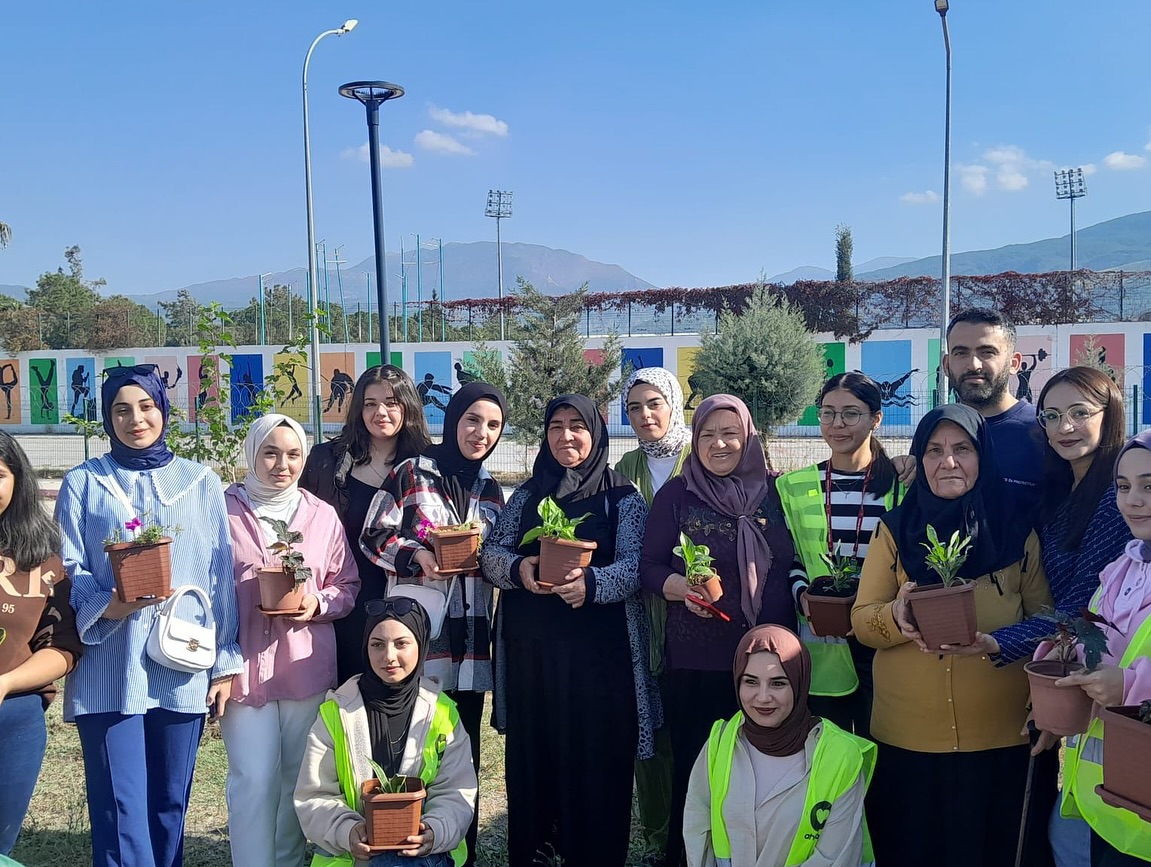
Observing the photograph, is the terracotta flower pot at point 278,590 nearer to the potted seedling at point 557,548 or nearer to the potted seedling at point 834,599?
the potted seedling at point 557,548

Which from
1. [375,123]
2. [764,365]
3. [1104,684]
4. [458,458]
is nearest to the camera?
[1104,684]

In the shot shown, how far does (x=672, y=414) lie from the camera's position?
432 centimetres

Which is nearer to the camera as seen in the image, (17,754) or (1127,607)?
(1127,607)

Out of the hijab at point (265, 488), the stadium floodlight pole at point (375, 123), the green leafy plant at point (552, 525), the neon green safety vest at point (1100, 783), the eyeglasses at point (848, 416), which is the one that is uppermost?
Answer: the stadium floodlight pole at point (375, 123)

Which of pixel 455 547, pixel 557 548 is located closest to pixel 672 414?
pixel 557 548

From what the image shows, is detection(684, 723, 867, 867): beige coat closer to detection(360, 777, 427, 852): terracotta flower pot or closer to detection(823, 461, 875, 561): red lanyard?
detection(823, 461, 875, 561): red lanyard

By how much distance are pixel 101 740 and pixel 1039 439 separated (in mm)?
3832

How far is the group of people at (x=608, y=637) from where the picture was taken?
3.09m

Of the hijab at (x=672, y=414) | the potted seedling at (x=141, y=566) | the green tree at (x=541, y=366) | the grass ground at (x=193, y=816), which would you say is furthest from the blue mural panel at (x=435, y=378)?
the potted seedling at (x=141, y=566)

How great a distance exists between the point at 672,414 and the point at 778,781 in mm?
1796

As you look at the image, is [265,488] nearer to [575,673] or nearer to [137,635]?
[137,635]

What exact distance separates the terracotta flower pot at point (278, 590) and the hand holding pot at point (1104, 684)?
8.60 ft

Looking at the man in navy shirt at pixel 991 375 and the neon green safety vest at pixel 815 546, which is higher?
the man in navy shirt at pixel 991 375

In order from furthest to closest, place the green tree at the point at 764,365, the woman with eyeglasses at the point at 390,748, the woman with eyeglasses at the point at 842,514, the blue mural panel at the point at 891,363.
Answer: the blue mural panel at the point at 891,363 < the green tree at the point at 764,365 < the woman with eyeglasses at the point at 842,514 < the woman with eyeglasses at the point at 390,748
